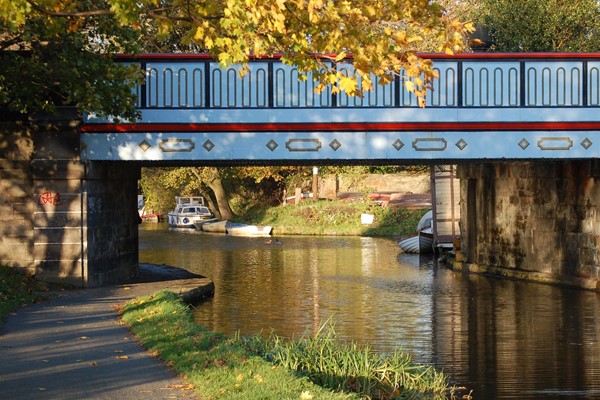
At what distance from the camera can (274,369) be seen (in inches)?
483

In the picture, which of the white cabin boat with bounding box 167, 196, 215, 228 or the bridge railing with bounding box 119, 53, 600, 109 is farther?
the white cabin boat with bounding box 167, 196, 215, 228

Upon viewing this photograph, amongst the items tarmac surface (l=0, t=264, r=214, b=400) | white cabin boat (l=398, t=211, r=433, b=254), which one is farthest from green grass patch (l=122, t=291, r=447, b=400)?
white cabin boat (l=398, t=211, r=433, b=254)

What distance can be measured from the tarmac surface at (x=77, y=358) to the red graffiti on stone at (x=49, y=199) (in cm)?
317

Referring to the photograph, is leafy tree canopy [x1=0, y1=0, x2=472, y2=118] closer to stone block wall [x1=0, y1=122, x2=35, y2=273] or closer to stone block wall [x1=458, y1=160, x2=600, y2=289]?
stone block wall [x1=0, y1=122, x2=35, y2=273]

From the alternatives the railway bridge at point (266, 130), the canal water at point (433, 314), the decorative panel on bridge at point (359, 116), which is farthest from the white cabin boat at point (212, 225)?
the decorative panel on bridge at point (359, 116)

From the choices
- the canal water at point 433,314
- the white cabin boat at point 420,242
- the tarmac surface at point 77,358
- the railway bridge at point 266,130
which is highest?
the railway bridge at point 266,130

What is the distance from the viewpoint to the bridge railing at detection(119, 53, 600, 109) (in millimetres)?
25109

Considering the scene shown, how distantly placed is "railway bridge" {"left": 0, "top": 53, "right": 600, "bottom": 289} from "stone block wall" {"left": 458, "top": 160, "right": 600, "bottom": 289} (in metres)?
3.47

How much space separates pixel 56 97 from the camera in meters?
24.4

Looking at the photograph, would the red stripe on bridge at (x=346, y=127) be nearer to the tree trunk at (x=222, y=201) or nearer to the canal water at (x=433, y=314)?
the canal water at (x=433, y=314)

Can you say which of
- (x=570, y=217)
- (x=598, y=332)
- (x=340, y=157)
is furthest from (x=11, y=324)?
(x=570, y=217)

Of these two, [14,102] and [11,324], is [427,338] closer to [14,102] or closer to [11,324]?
[11,324]

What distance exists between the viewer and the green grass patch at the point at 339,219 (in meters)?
62.9

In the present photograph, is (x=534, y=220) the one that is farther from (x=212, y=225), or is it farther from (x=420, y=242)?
(x=212, y=225)
